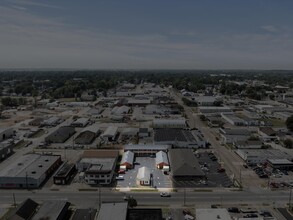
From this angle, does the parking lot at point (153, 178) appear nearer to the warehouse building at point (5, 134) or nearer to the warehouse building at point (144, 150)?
the warehouse building at point (144, 150)

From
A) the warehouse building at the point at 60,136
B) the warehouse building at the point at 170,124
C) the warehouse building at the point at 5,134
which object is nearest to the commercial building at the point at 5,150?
the warehouse building at the point at 60,136

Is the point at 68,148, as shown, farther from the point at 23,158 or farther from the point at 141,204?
the point at 141,204

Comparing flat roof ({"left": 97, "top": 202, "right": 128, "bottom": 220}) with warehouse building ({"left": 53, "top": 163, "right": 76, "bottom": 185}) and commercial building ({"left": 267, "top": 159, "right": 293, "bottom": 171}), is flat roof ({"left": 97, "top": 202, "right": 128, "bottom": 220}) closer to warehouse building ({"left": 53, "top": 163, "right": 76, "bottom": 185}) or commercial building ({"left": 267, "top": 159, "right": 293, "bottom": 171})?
warehouse building ({"left": 53, "top": 163, "right": 76, "bottom": 185})

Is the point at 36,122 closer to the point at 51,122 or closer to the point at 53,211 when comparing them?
the point at 51,122

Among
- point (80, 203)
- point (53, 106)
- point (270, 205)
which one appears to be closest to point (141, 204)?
point (80, 203)

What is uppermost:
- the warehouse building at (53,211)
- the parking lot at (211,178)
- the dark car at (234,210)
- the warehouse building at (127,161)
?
the warehouse building at (53,211)

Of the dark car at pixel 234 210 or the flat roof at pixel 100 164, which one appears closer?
the dark car at pixel 234 210

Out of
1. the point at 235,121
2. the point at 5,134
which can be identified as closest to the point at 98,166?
the point at 5,134
